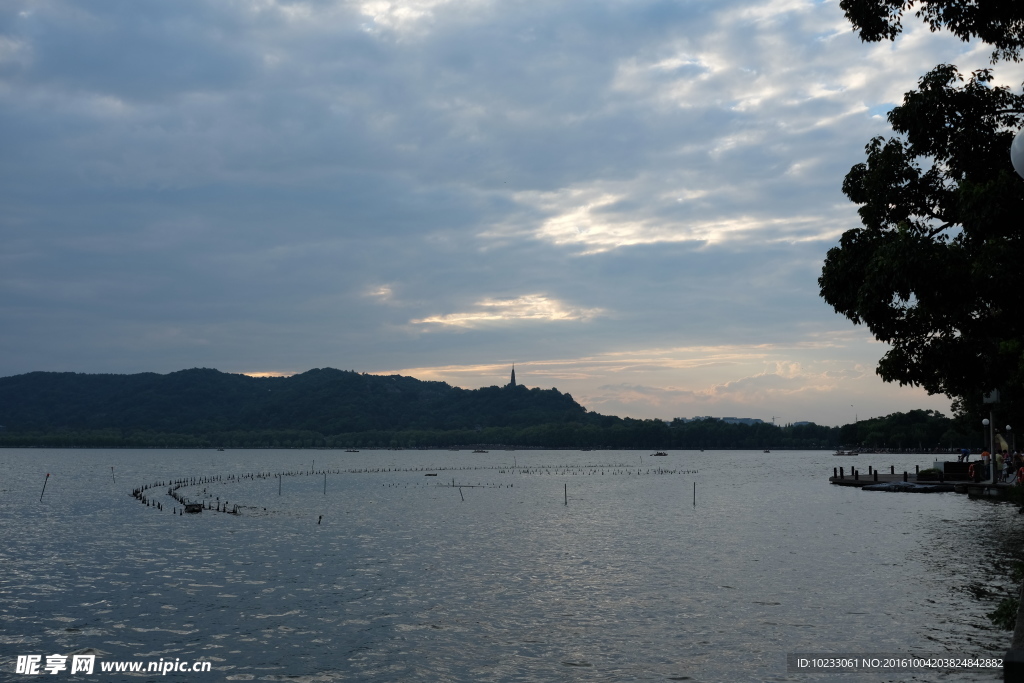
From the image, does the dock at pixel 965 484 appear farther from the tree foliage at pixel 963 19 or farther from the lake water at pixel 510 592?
the tree foliage at pixel 963 19

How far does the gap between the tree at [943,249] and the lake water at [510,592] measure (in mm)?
8229

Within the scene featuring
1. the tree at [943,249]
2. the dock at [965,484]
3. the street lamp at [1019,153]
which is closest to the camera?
the street lamp at [1019,153]

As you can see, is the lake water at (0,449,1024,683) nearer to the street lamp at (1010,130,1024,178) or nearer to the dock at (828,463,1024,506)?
the dock at (828,463,1024,506)

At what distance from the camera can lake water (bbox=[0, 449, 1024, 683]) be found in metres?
23.3

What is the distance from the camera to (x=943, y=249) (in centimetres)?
1984

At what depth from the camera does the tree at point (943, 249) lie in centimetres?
1934

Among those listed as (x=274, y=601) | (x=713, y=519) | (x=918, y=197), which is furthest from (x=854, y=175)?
(x=713, y=519)

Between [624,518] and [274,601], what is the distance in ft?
143

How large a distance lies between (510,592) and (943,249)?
72.1 ft

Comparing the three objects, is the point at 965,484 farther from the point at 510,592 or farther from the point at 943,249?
the point at 943,249

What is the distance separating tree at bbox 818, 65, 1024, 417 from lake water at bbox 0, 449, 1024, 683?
8229mm

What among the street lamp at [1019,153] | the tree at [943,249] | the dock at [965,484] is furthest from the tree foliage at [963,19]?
the dock at [965,484]

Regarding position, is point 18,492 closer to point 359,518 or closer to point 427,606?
point 359,518

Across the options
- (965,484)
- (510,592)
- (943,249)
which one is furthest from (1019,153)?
(965,484)
